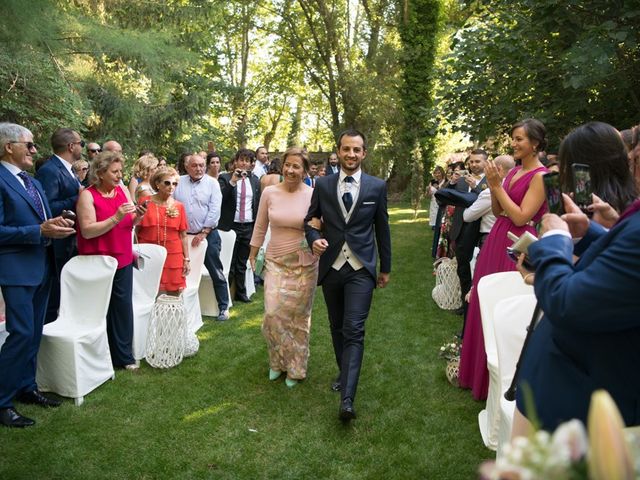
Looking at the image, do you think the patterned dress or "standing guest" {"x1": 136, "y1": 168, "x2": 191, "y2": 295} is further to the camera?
"standing guest" {"x1": 136, "y1": 168, "x2": 191, "y2": 295}

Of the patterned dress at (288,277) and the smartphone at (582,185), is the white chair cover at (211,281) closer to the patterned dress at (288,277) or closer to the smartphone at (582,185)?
the patterned dress at (288,277)

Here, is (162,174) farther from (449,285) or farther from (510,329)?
(449,285)

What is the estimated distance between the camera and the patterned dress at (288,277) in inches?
185

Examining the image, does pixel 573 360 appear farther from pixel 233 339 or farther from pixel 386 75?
pixel 386 75

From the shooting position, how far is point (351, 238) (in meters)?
4.17

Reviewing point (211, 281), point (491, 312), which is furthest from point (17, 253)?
point (211, 281)

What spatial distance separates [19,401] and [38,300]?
806mm

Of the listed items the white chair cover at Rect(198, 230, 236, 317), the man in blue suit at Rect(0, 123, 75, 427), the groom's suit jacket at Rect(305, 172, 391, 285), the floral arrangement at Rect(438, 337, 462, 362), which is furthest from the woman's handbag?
the white chair cover at Rect(198, 230, 236, 317)

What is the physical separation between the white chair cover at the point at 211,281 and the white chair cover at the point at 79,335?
248 cm

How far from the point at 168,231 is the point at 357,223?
2.31 m

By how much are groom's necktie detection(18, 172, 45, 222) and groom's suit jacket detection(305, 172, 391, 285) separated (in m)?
1.98

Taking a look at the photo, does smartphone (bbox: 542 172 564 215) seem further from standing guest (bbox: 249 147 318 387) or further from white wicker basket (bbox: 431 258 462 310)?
white wicker basket (bbox: 431 258 462 310)

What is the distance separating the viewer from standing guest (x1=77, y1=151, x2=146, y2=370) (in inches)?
181

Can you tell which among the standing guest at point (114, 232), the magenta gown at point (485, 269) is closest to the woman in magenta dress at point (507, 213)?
the magenta gown at point (485, 269)
